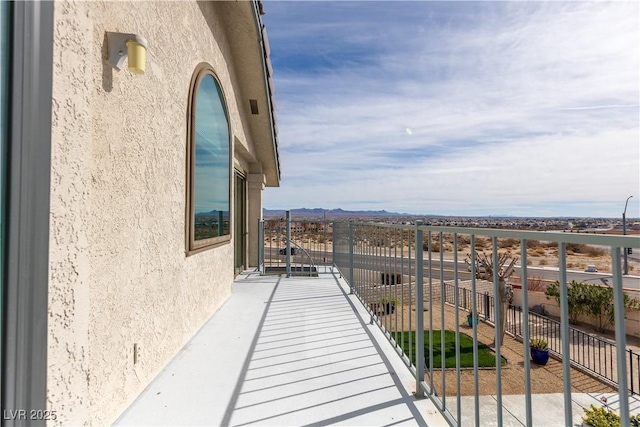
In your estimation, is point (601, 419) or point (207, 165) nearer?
point (207, 165)

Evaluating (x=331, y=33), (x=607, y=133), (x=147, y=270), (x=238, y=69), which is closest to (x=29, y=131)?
(x=147, y=270)

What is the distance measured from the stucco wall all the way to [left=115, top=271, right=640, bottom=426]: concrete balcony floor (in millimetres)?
251

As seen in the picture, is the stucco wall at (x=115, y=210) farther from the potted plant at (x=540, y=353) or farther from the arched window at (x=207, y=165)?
the potted plant at (x=540, y=353)

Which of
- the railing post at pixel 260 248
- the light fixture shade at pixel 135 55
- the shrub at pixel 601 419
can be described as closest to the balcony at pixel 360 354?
the light fixture shade at pixel 135 55

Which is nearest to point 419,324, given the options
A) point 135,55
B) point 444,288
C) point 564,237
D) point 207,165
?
point 444,288

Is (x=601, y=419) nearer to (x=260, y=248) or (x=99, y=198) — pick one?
(x=260, y=248)

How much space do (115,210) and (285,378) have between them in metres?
1.66

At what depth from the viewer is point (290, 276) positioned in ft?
21.5

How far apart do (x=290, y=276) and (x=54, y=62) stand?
556 centimetres

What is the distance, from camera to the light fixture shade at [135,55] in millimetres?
1883

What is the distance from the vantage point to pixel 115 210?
1898 mm

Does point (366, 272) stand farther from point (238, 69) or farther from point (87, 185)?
point (238, 69)

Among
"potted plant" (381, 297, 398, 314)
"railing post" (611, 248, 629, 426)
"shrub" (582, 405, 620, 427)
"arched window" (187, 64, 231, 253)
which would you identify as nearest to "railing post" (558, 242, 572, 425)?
"railing post" (611, 248, 629, 426)

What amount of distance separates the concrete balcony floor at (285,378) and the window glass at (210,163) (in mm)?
1184
